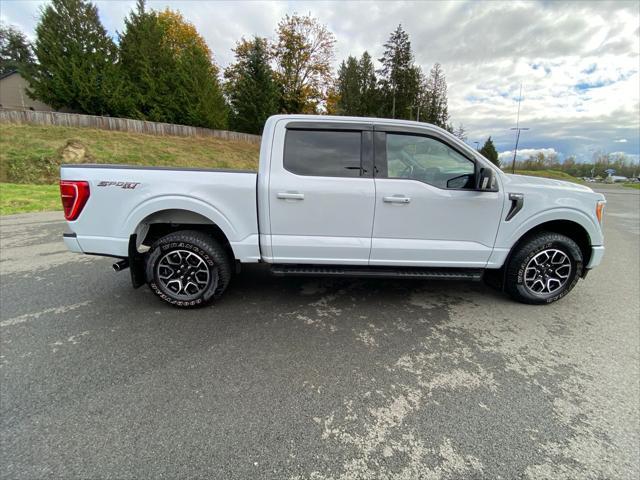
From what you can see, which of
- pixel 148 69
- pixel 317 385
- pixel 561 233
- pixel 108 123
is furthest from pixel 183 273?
pixel 148 69

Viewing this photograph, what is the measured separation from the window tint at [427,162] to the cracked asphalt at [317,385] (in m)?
1.46

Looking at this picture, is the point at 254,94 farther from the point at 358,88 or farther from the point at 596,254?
the point at 596,254

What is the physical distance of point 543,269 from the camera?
11.6 ft

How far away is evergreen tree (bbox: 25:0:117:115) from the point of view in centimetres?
2347

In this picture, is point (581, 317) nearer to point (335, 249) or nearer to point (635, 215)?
point (335, 249)

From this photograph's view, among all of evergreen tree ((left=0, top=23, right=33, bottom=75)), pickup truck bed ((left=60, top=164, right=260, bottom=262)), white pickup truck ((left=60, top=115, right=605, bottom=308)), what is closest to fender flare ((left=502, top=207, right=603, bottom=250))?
white pickup truck ((left=60, top=115, right=605, bottom=308))

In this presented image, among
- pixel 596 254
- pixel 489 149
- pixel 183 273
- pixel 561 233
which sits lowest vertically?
pixel 183 273

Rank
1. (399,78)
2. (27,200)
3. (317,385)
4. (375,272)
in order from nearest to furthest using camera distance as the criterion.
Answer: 1. (317,385)
2. (375,272)
3. (27,200)
4. (399,78)

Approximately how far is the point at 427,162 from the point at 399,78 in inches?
1992

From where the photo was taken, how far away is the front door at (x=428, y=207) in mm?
3166

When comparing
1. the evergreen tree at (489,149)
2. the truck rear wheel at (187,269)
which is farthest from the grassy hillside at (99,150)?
the evergreen tree at (489,149)

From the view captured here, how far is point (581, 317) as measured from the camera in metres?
3.42

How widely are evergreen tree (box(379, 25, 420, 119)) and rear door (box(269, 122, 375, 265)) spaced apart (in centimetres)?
4723

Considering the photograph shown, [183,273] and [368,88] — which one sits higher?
[368,88]
